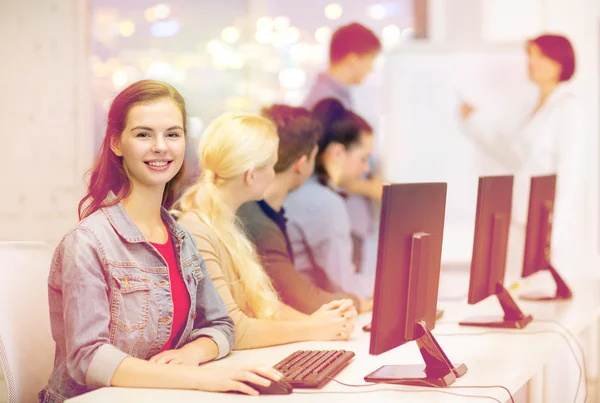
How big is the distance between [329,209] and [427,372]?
130 cm

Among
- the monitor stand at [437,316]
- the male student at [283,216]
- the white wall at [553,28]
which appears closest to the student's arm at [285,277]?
the male student at [283,216]

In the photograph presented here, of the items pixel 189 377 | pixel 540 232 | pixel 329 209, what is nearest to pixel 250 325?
pixel 189 377

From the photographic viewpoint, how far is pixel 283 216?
8.13 ft

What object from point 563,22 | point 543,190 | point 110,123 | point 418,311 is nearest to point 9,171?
point 110,123

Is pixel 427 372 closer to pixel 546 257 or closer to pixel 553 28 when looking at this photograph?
pixel 546 257

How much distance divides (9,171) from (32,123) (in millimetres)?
211

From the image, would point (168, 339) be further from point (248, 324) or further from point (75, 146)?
point (75, 146)

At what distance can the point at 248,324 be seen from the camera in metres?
1.99

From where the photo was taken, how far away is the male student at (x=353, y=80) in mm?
3717

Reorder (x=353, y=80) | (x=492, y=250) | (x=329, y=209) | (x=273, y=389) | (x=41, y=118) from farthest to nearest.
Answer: (x=353, y=80)
(x=329, y=209)
(x=41, y=118)
(x=492, y=250)
(x=273, y=389)

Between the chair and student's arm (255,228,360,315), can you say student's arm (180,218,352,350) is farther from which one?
the chair

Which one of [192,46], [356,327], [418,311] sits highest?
[192,46]

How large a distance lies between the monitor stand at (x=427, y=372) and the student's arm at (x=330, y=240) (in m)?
1.13

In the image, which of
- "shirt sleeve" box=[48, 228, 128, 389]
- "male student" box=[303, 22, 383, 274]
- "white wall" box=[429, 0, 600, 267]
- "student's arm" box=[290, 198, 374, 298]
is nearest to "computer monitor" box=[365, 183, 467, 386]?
"shirt sleeve" box=[48, 228, 128, 389]
